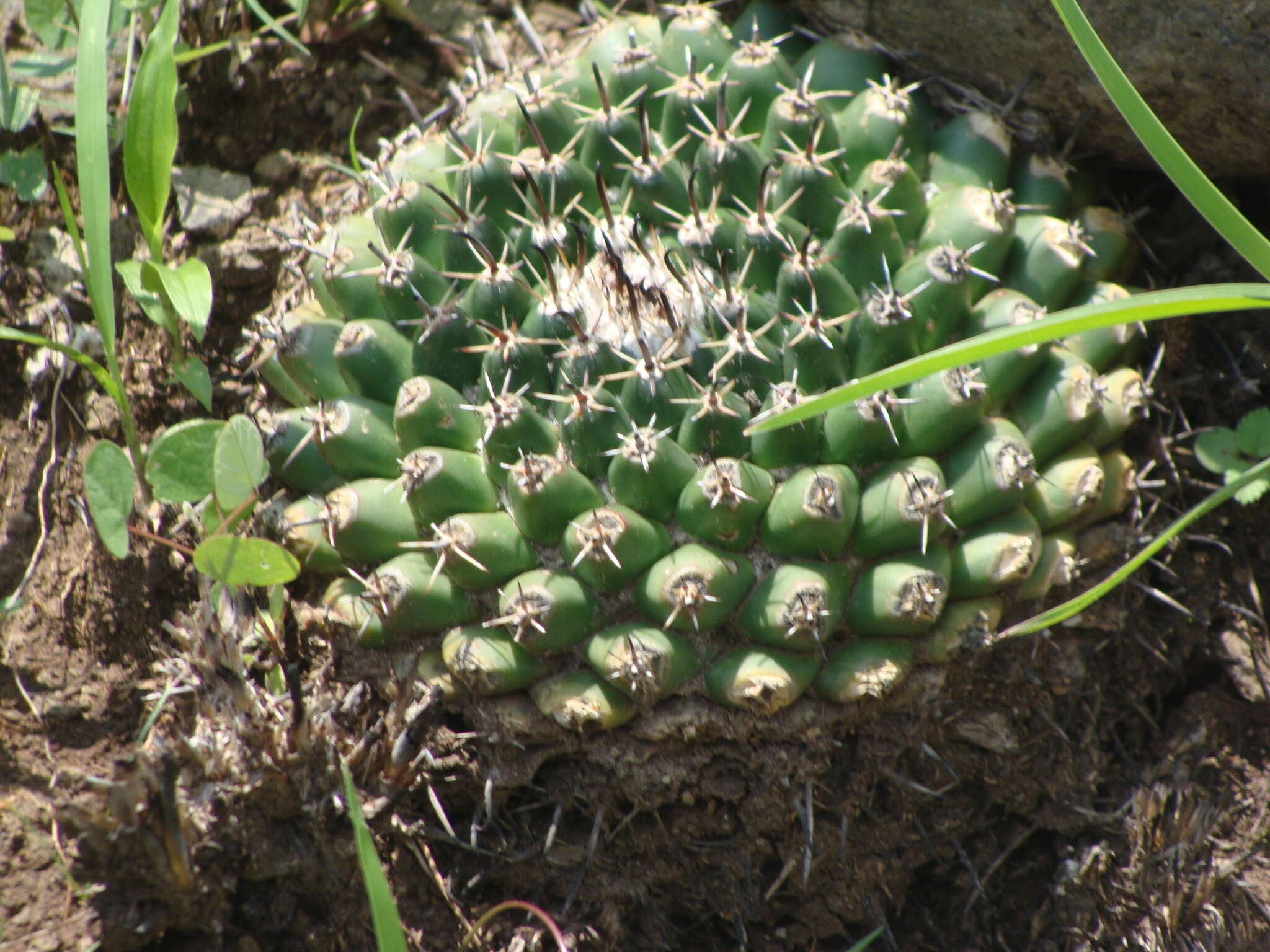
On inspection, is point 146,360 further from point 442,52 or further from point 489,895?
point 489,895

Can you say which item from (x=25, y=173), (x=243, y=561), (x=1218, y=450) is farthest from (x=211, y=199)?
(x=1218, y=450)

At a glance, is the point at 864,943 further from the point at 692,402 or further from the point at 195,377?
the point at 195,377

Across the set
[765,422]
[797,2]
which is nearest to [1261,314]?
[797,2]

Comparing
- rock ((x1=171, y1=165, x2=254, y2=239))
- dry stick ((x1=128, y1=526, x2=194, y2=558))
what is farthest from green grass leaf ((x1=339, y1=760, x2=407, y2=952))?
rock ((x1=171, y1=165, x2=254, y2=239))

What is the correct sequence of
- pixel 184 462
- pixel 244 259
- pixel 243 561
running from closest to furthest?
pixel 243 561 → pixel 184 462 → pixel 244 259

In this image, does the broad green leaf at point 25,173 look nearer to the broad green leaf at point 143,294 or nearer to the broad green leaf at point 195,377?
the broad green leaf at point 143,294

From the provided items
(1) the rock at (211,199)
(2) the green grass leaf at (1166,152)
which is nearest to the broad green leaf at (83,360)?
(1) the rock at (211,199)
